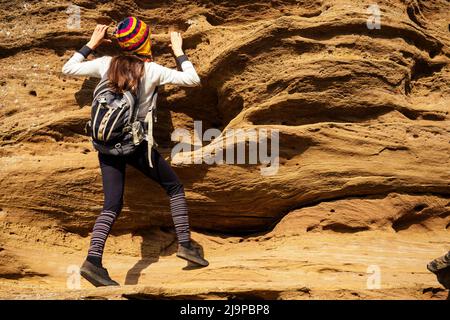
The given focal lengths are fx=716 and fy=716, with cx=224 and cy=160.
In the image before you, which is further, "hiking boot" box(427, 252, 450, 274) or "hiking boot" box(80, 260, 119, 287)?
"hiking boot" box(80, 260, 119, 287)

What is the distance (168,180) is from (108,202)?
577 millimetres

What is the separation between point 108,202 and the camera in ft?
20.5

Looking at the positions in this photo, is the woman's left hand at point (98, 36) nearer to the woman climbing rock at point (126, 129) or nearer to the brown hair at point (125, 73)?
the woman climbing rock at point (126, 129)

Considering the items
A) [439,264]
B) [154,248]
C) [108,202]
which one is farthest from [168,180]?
[439,264]

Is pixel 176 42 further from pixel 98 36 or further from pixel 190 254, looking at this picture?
pixel 190 254

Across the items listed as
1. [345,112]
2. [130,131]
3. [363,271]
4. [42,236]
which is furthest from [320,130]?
[42,236]

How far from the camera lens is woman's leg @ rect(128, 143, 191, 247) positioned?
637 centimetres

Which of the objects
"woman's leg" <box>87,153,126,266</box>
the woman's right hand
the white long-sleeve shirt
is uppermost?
the woman's right hand

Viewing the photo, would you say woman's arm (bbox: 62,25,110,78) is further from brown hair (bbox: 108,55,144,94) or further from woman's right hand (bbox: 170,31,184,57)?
Result: woman's right hand (bbox: 170,31,184,57)

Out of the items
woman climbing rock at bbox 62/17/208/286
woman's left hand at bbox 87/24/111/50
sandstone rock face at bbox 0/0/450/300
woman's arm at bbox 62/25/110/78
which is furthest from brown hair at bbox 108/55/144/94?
sandstone rock face at bbox 0/0/450/300

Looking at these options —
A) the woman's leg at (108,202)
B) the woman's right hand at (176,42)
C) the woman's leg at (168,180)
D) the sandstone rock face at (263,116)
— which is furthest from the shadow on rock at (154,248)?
the woman's right hand at (176,42)

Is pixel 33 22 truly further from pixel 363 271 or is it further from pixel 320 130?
pixel 363 271

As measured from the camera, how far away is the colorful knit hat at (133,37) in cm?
671

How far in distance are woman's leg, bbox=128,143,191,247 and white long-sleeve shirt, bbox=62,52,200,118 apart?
1.42ft
